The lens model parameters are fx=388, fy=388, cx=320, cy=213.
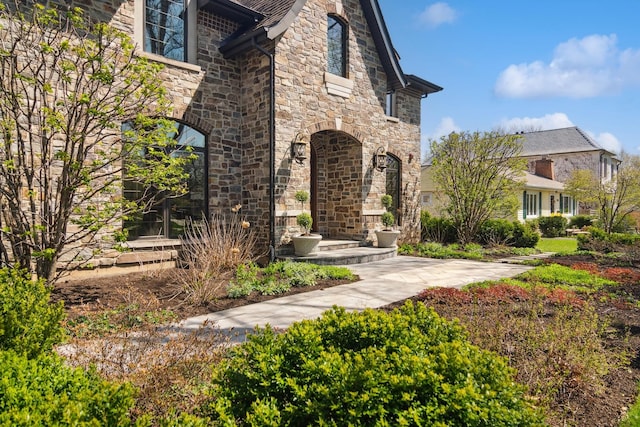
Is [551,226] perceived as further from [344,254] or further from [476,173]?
[344,254]

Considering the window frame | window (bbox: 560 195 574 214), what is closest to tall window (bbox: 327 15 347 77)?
the window frame

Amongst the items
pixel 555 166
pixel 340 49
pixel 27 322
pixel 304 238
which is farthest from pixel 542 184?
A: pixel 27 322

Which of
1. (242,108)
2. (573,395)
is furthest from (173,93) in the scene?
(573,395)

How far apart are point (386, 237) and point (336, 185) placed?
2.41 m

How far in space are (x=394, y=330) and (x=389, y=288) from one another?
4.92 m

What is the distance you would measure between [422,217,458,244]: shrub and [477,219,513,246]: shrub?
40.4 inches

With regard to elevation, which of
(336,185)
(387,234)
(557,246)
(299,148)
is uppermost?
(299,148)

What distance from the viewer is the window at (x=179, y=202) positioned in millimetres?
8742

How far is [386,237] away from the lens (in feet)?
39.6

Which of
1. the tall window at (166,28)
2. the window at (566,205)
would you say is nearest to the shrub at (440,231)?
the tall window at (166,28)

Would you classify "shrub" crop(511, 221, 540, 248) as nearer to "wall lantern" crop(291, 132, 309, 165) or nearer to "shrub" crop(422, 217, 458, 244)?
"shrub" crop(422, 217, 458, 244)

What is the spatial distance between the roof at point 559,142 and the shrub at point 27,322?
1460 inches

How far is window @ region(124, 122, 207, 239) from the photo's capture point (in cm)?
874

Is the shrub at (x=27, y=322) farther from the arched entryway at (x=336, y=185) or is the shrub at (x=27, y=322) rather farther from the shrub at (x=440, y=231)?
the shrub at (x=440, y=231)
